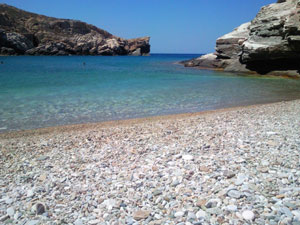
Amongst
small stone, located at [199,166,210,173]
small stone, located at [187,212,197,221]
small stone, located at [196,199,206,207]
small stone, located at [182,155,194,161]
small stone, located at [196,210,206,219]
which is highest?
small stone, located at [199,166,210,173]

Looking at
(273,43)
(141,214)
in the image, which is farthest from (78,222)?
(273,43)

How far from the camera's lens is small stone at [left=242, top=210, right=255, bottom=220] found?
3121mm

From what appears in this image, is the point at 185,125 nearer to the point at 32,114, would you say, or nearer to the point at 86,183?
the point at 86,183

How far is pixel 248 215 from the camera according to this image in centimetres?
316

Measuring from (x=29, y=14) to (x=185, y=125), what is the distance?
418 ft

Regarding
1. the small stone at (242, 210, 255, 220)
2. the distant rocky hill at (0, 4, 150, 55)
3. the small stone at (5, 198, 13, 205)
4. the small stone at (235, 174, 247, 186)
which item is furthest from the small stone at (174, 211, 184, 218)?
the distant rocky hill at (0, 4, 150, 55)

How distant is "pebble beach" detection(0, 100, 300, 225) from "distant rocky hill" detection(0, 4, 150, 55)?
91.9m

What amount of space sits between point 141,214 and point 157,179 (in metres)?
0.98

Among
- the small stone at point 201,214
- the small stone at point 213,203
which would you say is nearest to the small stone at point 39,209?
the small stone at point 201,214

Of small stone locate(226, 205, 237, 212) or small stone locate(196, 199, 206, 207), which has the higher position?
small stone locate(226, 205, 237, 212)

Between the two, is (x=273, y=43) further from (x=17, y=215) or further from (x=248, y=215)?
(x=17, y=215)

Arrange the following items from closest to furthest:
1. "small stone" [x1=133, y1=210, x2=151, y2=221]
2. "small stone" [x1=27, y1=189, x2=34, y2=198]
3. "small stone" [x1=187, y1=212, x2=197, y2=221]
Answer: "small stone" [x1=187, y1=212, x2=197, y2=221]
"small stone" [x1=133, y1=210, x2=151, y2=221]
"small stone" [x1=27, y1=189, x2=34, y2=198]

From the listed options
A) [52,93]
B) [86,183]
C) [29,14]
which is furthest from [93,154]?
[29,14]

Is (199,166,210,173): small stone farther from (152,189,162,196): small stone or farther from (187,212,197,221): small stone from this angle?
(187,212,197,221): small stone
